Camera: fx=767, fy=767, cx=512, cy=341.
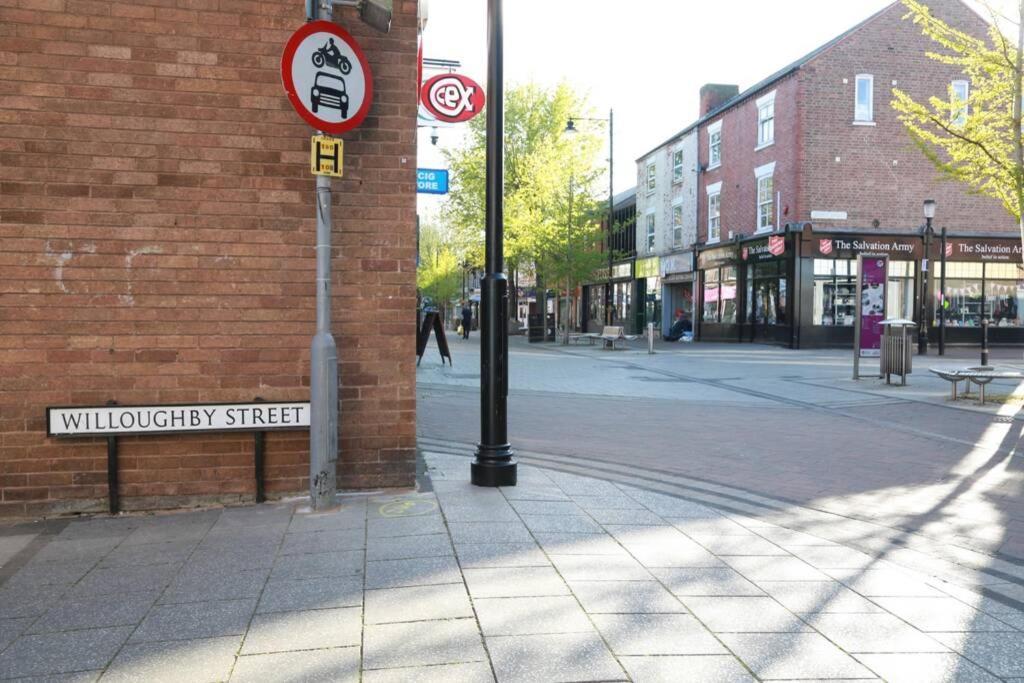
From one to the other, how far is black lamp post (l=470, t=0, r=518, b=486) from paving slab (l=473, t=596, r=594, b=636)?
220 cm

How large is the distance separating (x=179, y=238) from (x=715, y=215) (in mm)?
30767

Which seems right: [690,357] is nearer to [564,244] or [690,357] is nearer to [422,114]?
[564,244]

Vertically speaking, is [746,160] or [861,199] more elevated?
[746,160]

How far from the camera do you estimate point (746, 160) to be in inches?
1199

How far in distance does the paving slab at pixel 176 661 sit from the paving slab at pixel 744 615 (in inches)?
76.9

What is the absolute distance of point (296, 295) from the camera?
5211mm

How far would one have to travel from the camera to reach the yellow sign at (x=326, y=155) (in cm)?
483

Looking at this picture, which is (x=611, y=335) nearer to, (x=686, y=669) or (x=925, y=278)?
(x=925, y=278)

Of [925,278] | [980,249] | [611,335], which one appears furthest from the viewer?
[980,249]

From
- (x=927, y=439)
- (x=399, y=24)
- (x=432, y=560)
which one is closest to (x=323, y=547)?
(x=432, y=560)

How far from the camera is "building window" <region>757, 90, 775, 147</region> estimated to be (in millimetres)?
28531

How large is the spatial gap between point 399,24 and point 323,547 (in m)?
3.50

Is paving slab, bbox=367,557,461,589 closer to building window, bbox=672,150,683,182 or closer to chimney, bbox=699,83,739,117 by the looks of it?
chimney, bbox=699,83,739,117

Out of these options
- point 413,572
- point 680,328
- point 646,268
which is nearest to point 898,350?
point 413,572
